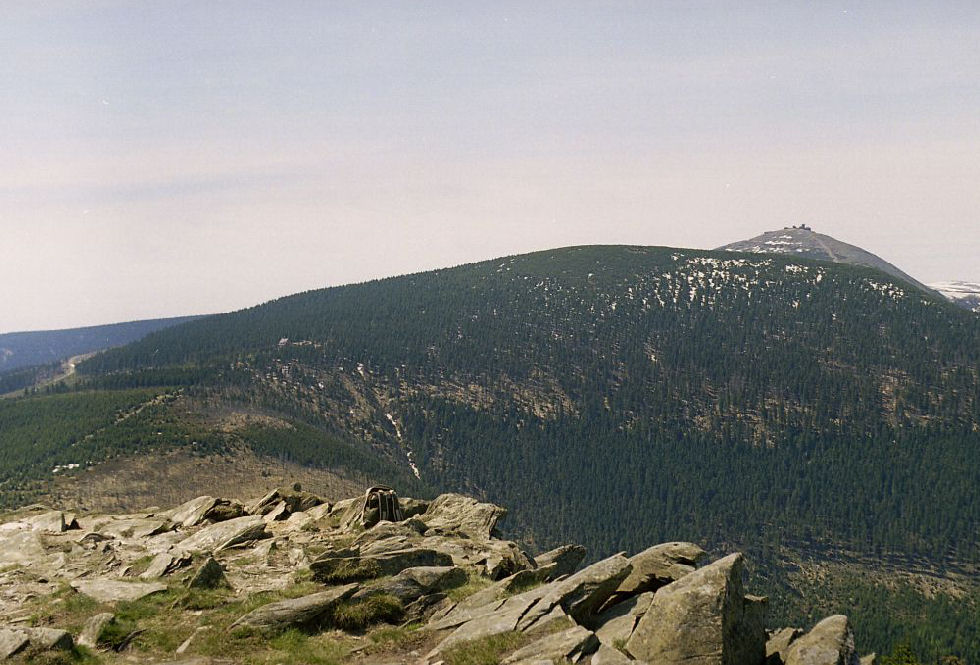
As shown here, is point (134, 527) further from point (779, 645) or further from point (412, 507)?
point (779, 645)

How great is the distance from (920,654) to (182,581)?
207 m

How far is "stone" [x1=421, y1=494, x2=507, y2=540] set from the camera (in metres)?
55.2

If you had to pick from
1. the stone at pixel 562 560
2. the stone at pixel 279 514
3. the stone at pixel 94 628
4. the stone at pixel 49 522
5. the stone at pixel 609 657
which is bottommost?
the stone at pixel 562 560

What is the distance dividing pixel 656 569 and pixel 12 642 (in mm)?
26089

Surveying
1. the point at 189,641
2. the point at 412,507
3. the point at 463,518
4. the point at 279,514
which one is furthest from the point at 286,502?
the point at 189,641

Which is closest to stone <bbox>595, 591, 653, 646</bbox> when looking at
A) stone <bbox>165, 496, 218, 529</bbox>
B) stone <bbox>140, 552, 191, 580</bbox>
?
stone <bbox>140, 552, 191, 580</bbox>

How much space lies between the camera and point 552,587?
32625mm

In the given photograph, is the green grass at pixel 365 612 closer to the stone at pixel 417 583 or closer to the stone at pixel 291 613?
the stone at pixel 291 613

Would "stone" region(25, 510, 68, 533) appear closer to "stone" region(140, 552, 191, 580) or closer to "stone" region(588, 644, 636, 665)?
"stone" region(140, 552, 191, 580)

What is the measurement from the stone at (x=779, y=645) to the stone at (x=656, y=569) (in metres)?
4.67

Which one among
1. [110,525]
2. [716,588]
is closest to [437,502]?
[110,525]

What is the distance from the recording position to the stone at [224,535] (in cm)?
4834

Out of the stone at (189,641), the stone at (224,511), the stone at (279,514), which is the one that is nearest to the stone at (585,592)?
the stone at (189,641)

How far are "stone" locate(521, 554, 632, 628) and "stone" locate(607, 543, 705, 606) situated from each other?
3.36 feet
